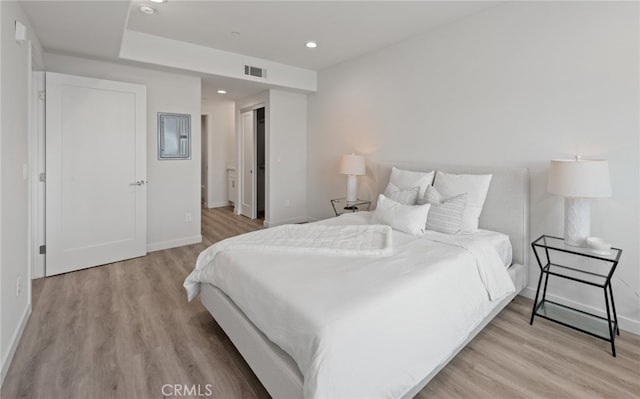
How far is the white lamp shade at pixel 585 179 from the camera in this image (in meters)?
2.20

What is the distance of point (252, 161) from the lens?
618 cm

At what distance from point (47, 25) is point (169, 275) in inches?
97.7

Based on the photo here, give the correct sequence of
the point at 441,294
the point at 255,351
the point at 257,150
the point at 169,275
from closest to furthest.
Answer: the point at 255,351 → the point at 441,294 → the point at 169,275 → the point at 257,150

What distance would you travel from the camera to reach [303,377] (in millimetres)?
1438

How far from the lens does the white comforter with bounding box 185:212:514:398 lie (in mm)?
1359

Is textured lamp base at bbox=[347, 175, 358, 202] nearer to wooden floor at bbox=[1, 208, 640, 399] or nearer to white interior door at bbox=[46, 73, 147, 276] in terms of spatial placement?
wooden floor at bbox=[1, 208, 640, 399]

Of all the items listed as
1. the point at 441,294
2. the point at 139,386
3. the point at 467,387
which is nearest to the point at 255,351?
the point at 139,386

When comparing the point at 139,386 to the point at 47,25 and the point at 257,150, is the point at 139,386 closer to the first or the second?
the point at 47,25

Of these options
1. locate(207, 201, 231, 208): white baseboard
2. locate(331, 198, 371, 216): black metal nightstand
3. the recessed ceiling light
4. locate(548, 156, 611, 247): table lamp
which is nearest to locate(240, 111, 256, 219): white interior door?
locate(207, 201, 231, 208): white baseboard

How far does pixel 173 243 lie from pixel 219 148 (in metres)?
3.66

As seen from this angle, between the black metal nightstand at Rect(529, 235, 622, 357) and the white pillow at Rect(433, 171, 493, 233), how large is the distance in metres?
0.49

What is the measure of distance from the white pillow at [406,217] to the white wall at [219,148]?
5436 mm

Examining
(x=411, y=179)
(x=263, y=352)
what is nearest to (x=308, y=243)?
(x=263, y=352)

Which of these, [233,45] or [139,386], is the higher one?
[233,45]
